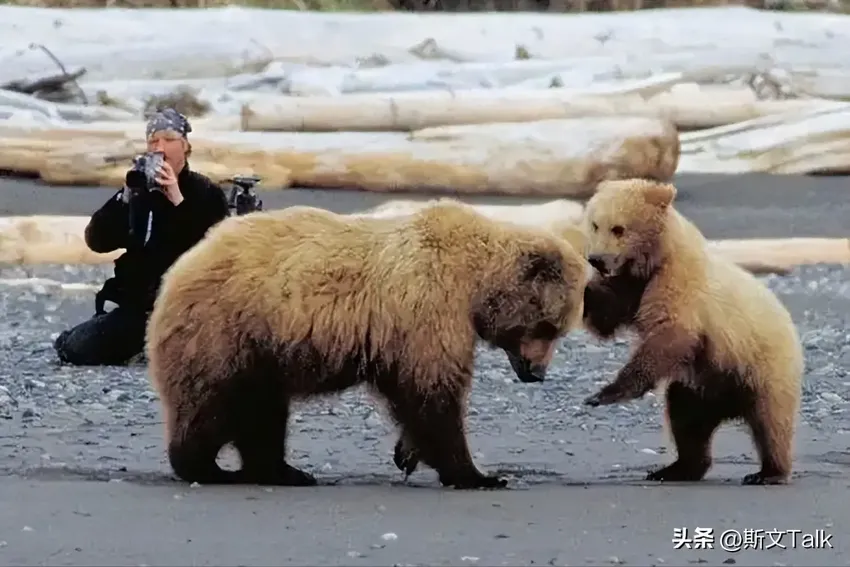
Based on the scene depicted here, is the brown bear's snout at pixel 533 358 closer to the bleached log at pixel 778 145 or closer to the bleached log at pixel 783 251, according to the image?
the bleached log at pixel 783 251

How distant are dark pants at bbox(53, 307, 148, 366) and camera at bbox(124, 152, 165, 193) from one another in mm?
→ 1272

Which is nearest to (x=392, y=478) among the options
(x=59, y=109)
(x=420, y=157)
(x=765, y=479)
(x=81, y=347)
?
(x=765, y=479)

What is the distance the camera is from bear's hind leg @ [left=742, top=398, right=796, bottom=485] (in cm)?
592

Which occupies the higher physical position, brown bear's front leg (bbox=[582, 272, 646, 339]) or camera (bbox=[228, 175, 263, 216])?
camera (bbox=[228, 175, 263, 216])

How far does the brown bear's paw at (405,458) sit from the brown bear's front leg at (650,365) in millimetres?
646

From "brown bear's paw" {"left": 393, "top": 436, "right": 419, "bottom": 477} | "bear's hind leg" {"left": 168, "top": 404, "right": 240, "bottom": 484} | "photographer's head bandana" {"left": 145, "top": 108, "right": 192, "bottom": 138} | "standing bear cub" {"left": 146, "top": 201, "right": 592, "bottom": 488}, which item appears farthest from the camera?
"photographer's head bandana" {"left": 145, "top": 108, "right": 192, "bottom": 138}

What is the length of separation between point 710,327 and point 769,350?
26 centimetres

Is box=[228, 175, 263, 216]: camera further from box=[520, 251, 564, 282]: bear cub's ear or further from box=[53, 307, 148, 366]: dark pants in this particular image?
box=[520, 251, 564, 282]: bear cub's ear

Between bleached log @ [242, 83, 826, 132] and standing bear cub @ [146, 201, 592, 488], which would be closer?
standing bear cub @ [146, 201, 592, 488]

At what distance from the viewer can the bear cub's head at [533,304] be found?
226 inches

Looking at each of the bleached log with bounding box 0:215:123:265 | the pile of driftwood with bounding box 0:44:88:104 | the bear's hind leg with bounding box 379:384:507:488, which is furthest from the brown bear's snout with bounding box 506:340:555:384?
the pile of driftwood with bounding box 0:44:88:104

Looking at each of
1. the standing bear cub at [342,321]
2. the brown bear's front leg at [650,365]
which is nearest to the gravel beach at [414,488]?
the standing bear cub at [342,321]

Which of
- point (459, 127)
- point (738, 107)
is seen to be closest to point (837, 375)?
point (459, 127)

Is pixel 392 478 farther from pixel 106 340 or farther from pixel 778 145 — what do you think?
pixel 778 145
